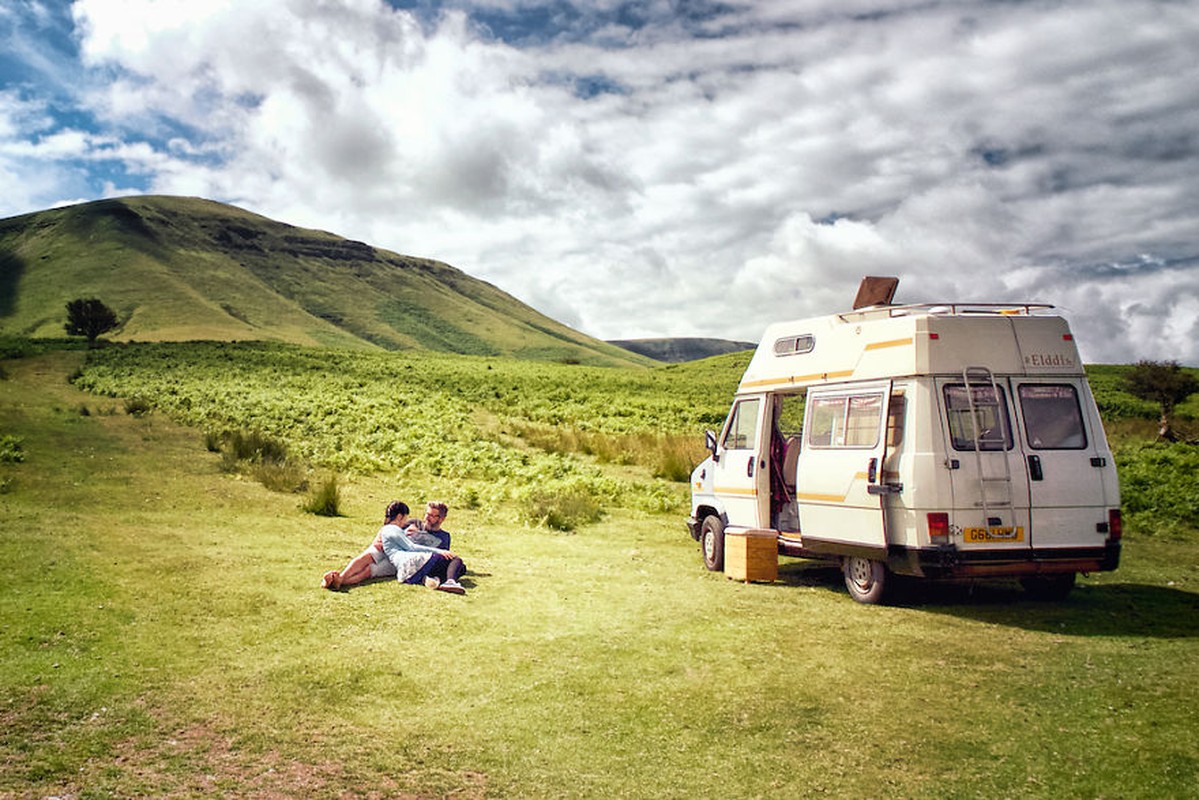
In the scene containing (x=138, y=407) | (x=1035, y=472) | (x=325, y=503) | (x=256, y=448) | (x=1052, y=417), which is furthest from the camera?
(x=138, y=407)

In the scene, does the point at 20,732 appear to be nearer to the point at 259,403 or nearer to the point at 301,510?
the point at 301,510

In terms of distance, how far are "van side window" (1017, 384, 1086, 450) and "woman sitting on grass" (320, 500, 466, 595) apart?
748 cm

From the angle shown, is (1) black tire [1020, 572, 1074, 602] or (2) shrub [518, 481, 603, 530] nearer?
(1) black tire [1020, 572, 1074, 602]

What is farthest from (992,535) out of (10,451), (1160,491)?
(10,451)

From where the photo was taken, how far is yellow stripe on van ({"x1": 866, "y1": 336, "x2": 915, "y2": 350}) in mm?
10403

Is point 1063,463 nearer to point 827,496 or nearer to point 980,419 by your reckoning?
point 980,419

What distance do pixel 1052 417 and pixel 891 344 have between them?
7.04ft

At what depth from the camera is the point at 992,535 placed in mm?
9875

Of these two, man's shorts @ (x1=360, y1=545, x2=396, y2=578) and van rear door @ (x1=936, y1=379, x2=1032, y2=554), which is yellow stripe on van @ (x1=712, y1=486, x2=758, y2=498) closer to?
van rear door @ (x1=936, y1=379, x2=1032, y2=554)

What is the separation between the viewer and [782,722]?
23.0 ft

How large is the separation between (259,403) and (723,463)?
25594 millimetres

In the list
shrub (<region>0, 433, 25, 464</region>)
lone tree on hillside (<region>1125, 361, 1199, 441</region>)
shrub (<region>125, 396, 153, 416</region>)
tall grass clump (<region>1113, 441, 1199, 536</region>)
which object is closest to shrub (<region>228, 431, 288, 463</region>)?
shrub (<region>0, 433, 25, 464</region>)

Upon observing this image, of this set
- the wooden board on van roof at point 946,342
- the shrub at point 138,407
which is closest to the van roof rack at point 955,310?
the wooden board on van roof at point 946,342

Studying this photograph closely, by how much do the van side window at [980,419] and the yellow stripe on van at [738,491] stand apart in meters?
3.61
